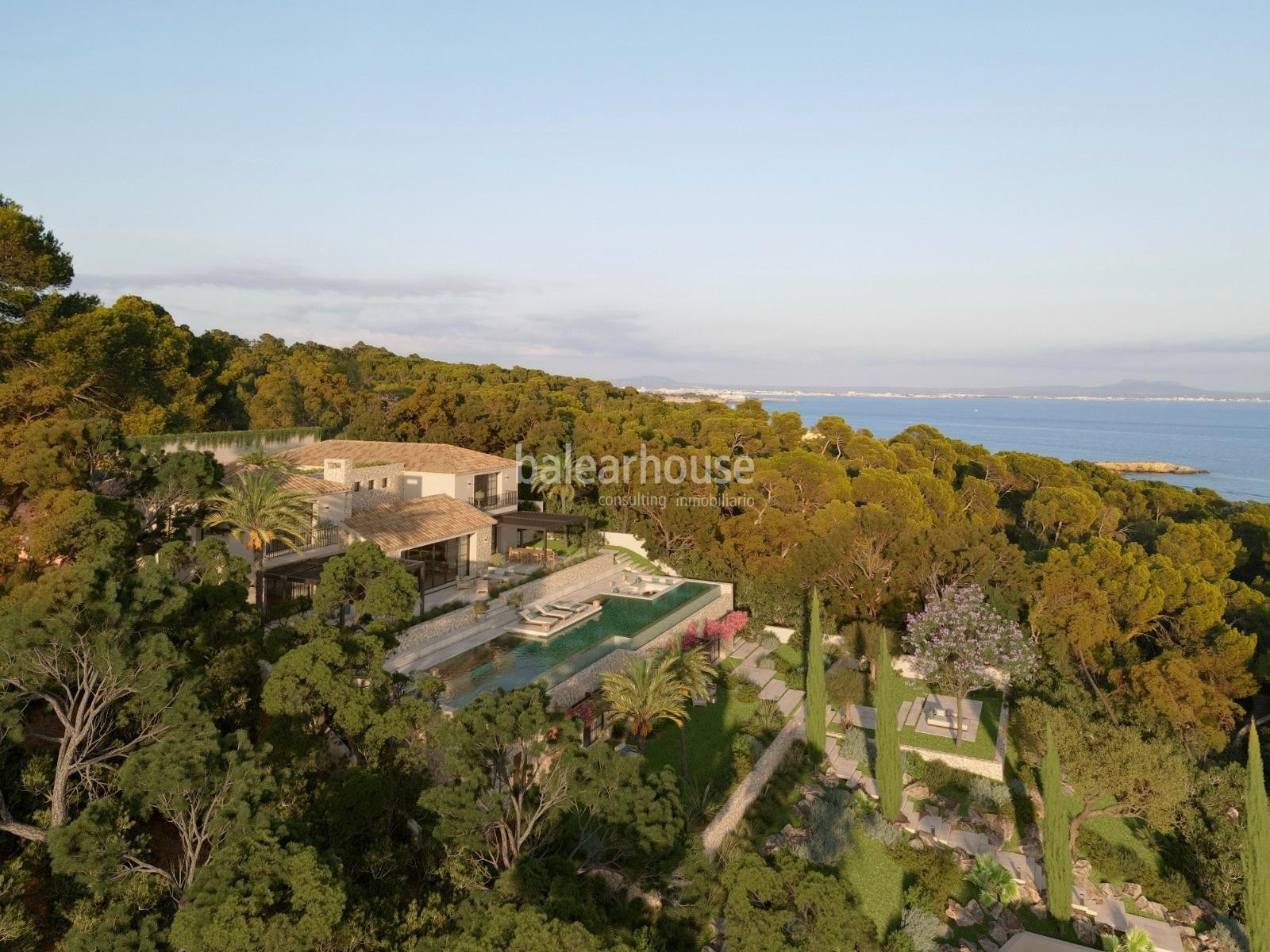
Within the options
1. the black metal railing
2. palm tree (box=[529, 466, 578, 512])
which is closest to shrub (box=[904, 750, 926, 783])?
the black metal railing

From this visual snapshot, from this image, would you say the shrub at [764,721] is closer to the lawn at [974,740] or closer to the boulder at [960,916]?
the lawn at [974,740]

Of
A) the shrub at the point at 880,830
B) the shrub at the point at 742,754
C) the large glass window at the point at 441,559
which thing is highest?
the large glass window at the point at 441,559

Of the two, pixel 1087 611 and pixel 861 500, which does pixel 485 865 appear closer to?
pixel 1087 611

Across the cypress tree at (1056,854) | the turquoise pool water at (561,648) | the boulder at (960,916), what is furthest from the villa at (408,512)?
the cypress tree at (1056,854)

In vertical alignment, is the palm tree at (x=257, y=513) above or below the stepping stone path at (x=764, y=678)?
above

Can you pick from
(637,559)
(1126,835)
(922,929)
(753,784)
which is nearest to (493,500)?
(637,559)

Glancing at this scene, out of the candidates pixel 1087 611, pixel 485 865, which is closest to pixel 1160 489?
pixel 1087 611

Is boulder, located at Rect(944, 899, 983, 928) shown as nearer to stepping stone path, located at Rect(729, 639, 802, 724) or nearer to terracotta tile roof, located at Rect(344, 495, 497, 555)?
stepping stone path, located at Rect(729, 639, 802, 724)

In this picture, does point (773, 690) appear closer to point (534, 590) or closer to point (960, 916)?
point (534, 590)
